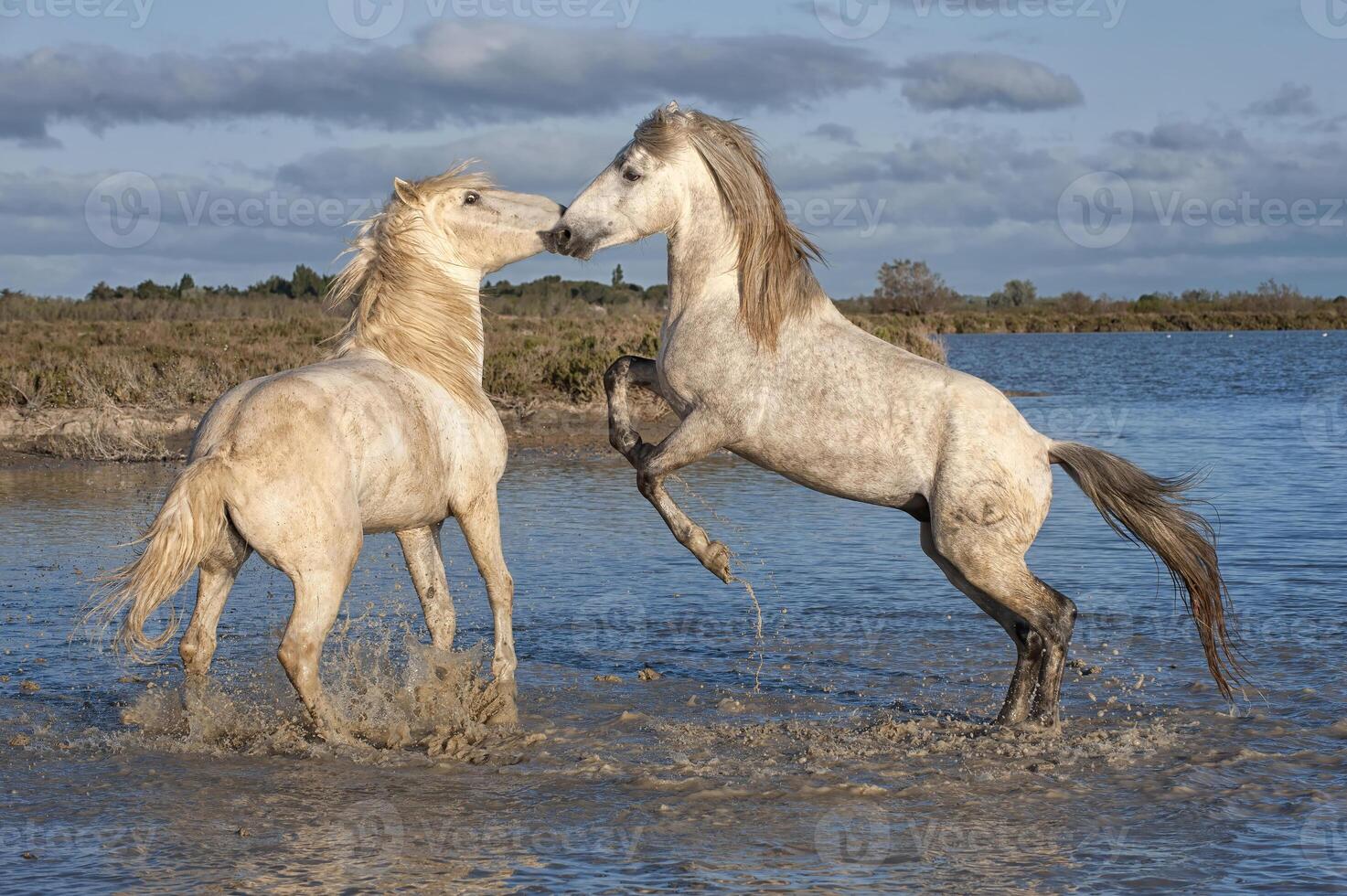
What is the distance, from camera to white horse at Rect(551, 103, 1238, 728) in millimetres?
5832

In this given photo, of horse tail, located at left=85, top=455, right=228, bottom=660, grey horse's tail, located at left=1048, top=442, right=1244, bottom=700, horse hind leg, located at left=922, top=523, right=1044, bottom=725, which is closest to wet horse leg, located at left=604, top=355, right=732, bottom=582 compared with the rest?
horse hind leg, located at left=922, top=523, right=1044, bottom=725

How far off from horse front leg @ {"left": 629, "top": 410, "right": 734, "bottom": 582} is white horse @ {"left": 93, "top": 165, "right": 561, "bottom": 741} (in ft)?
2.50

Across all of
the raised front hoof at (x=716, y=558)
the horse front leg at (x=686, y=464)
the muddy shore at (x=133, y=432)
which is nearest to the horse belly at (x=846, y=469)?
the horse front leg at (x=686, y=464)

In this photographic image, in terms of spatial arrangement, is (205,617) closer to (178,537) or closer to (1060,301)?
(178,537)

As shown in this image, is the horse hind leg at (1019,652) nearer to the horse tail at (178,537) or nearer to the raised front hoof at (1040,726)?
the raised front hoof at (1040,726)

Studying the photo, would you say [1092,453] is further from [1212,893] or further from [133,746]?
[133,746]

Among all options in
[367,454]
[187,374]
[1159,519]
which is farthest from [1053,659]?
[187,374]

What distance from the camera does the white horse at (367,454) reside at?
513cm

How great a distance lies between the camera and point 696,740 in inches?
239

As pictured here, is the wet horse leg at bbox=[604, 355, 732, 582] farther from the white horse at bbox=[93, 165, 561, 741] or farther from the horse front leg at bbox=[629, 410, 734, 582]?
the white horse at bbox=[93, 165, 561, 741]

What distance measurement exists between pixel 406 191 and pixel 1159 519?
379 cm

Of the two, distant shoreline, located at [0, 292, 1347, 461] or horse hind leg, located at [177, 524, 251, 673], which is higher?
distant shoreline, located at [0, 292, 1347, 461]

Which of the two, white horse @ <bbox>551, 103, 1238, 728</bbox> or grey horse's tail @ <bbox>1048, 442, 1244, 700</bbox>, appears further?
grey horse's tail @ <bbox>1048, 442, 1244, 700</bbox>

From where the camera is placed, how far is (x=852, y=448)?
582 cm
